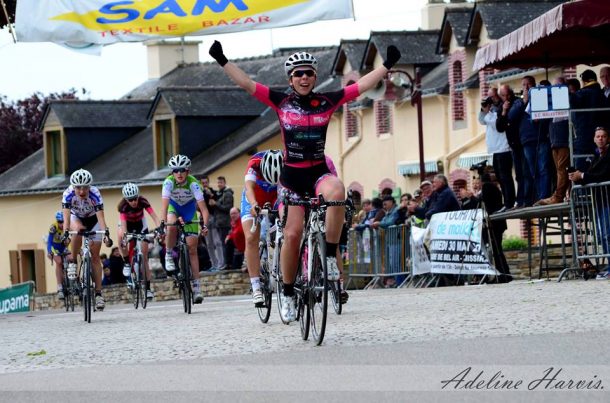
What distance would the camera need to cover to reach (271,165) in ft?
51.4

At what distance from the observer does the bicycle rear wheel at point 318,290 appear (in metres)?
12.4

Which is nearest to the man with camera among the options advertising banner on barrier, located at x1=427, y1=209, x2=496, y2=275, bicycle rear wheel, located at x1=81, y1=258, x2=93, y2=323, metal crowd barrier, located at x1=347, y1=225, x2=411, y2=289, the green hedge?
advertising banner on barrier, located at x1=427, y1=209, x2=496, y2=275

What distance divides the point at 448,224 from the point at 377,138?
Answer: 76.4 ft

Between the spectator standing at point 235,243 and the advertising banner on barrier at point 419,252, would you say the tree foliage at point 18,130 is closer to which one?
the spectator standing at point 235,243

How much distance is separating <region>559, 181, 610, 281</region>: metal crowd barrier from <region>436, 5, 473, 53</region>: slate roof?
22.4 meters

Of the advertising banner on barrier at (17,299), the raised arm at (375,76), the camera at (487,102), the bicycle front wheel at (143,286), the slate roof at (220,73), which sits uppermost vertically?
the slate roof at (220,73)

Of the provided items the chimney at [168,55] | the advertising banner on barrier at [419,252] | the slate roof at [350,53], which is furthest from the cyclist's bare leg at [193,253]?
the chimney at [168,55]

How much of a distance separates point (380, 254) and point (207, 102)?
98.6 feet

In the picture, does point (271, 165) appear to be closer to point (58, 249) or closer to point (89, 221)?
point (89, 221)

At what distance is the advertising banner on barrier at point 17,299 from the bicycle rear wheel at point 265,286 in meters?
24.5

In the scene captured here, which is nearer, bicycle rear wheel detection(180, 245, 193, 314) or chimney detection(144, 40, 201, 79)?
bicycle rear wheel detection(180, 245, 193, 314)

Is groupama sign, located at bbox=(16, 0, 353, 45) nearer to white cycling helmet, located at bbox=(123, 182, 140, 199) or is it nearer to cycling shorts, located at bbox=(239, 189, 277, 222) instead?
white cycling helmet, located at bbox=(123, 182, 140, 199)

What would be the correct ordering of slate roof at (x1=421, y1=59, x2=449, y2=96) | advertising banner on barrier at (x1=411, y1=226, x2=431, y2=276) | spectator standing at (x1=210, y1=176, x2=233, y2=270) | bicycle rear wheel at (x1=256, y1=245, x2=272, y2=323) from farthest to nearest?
1. slate roof at (x1=421, y1=59, x2=449, y2=96)
2. spectator standing at (x1=210, y1=176, x2=233, y2=270)
3. advertising banner on barrier at (x1=411, y1=226, x2=431, y2=276)
4. bicycle rear wheel at (x1=256, y1=245, x2=272, y2=323)

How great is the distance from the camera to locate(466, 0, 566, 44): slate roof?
132 feet
